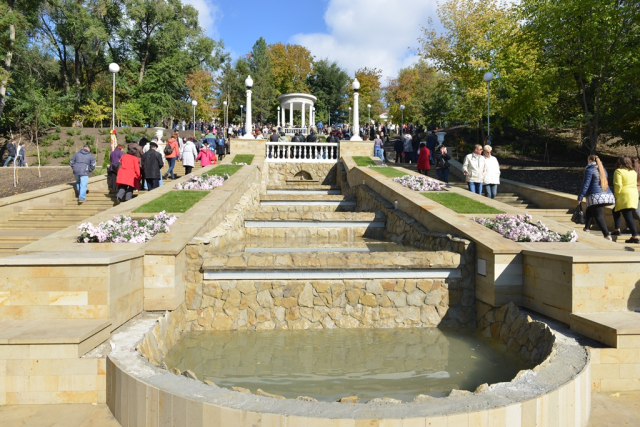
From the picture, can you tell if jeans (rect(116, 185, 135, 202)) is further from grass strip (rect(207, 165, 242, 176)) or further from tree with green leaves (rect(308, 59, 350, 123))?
tree with green leaves (rect(308, 59, 350, 123))

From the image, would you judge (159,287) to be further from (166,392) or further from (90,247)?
(166,392)

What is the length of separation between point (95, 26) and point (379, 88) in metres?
36.3

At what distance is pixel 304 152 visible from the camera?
22.7 m

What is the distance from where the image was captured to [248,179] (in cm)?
1563

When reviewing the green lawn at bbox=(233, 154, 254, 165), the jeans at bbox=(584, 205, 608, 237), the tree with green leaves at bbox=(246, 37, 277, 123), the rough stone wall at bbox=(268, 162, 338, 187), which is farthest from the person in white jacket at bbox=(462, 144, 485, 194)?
the tree with green leaves at bbox=(246, 37, 277, 123)

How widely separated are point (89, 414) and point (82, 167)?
35.2 feet

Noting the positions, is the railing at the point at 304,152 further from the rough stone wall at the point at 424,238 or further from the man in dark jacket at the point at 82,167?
the man in dark jacket at the point at 82,167

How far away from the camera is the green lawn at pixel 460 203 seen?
10141 millimetres

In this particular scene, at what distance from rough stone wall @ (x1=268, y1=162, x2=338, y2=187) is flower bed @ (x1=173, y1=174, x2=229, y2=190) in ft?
27.2

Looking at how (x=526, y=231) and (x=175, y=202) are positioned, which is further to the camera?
(x=175, y=202)

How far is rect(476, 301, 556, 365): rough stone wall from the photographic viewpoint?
5.78 m

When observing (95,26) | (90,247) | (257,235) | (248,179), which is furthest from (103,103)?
(90,247)

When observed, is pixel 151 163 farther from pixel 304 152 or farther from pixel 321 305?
pixel 304 152

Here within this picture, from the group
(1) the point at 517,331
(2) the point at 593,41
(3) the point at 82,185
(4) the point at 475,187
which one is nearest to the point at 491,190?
(4) the point at 475,187
